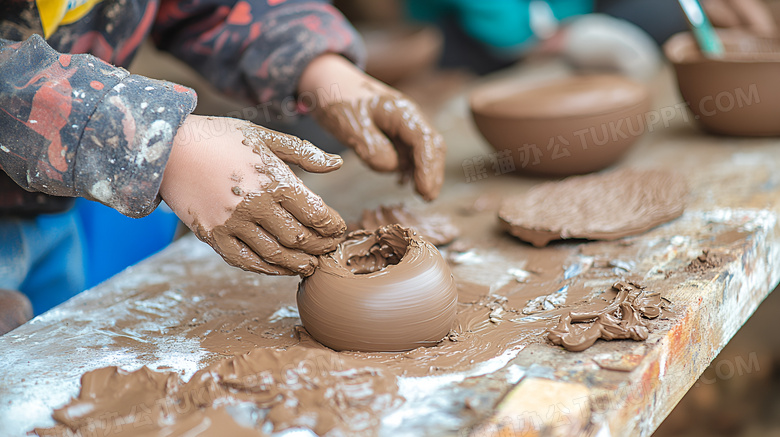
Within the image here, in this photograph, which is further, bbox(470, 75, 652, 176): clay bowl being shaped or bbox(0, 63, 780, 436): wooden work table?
bbox(470, 75, 652, 176): clay bowl being shaped

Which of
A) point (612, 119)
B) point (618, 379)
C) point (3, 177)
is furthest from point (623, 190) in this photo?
point (3, 177)

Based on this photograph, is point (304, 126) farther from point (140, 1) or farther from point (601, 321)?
point (601, 321)

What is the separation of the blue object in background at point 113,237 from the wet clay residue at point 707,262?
1745 millimetres

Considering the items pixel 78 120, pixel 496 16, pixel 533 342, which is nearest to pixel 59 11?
pixel 78 120

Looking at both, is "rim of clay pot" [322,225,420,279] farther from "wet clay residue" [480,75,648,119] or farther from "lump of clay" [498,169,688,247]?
"wet clay residue" [480,75,648,119]

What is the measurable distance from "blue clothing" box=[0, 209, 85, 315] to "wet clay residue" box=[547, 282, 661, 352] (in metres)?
1.46

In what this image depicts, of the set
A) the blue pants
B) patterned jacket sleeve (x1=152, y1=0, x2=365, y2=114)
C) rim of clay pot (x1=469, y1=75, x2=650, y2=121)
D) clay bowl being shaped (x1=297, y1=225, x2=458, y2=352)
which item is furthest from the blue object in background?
rim of clay pot (x1=469, y1=75, x2=650, y2=121)

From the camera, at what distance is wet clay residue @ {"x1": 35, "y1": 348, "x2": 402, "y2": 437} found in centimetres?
108

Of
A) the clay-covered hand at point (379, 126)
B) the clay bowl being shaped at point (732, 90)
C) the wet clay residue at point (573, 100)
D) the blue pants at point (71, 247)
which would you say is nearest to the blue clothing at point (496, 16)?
the clay bowl being shaped at point (732, 90)

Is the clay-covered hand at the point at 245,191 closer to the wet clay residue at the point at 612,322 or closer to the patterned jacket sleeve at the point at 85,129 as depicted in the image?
the patterned jacket sleeve at the point at 85,129

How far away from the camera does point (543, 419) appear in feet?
3.38

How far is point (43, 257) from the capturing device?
1859mm

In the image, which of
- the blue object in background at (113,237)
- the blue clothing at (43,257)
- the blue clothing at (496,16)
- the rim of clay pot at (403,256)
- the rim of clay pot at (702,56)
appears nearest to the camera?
the rim of clay pot at (403,256)

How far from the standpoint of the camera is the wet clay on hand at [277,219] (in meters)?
1.27
